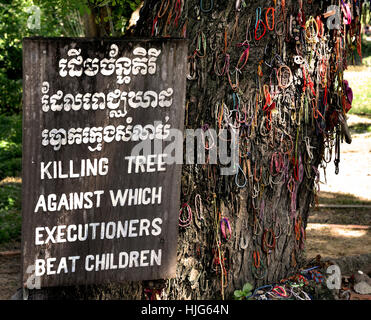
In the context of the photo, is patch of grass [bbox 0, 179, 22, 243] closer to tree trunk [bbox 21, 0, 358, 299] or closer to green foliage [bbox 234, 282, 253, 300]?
tree trunk [bbox 21, 0, 358, 299]

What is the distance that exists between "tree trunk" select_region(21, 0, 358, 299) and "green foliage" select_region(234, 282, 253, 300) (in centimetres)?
4

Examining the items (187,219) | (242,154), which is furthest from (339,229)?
(187,219)

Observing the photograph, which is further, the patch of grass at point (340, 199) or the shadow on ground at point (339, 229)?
the patch of grass at point (340, 199)

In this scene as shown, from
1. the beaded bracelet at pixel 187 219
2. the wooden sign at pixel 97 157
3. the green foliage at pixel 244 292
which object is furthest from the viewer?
the green foliage at pixel 244 292

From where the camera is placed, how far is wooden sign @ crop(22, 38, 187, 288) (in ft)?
12.4

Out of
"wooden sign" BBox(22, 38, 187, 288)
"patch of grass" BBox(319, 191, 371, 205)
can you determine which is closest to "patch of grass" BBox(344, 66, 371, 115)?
"patch of grass" BBox(319, 191, 371, 205)

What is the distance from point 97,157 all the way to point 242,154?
1039mm

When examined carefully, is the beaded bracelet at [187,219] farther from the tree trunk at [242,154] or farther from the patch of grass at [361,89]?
the patch of grass at [361,89]

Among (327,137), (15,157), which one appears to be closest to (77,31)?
(15,157)

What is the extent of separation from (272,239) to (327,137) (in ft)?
2.91

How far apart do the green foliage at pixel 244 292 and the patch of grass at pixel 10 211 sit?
335 centimetres

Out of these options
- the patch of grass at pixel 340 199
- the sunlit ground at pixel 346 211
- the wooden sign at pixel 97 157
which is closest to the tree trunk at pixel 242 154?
the wooden sign at pixel 97 157

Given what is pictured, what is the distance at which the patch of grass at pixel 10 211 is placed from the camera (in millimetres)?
7156

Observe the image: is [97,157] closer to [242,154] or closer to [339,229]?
[242,154]
